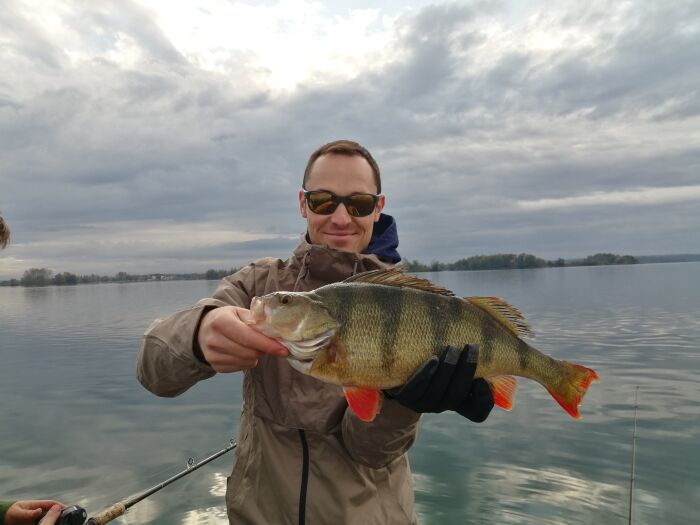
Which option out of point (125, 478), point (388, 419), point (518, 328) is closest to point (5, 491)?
point (125, 478)

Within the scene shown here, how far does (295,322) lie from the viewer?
262cm

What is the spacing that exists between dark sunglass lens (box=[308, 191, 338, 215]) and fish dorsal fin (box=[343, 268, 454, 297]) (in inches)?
26.5

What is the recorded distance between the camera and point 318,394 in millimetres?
2932

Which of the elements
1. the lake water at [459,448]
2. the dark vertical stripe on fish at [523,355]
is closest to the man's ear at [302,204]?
the dark vertical stripe on fish at [523,355]

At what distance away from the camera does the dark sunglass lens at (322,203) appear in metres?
3.36

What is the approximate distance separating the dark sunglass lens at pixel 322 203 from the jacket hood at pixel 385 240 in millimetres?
495

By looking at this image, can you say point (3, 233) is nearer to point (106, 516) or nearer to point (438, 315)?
point (106, 516)

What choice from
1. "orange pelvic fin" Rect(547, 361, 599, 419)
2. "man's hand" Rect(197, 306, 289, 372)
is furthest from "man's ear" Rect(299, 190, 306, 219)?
"orange pelvic fin" Rect(547, 361, 599, 419)

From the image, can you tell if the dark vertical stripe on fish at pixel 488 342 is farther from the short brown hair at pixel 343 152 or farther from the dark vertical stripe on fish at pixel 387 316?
the short brown hair at pixel 343 152

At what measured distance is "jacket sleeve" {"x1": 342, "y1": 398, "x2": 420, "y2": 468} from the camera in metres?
2.65

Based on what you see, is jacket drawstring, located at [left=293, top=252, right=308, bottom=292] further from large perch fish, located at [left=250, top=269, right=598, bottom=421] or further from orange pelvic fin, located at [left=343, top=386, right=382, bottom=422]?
orange pelvic fin, located at [left=343, top=386, right=382, bottom=422]

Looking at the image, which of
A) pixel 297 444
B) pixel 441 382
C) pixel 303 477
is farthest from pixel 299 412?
pixel 441 382

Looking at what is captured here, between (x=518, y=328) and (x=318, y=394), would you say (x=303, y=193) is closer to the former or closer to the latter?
(x=318, y=394)

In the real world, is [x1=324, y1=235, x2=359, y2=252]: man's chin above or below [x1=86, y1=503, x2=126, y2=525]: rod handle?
above
